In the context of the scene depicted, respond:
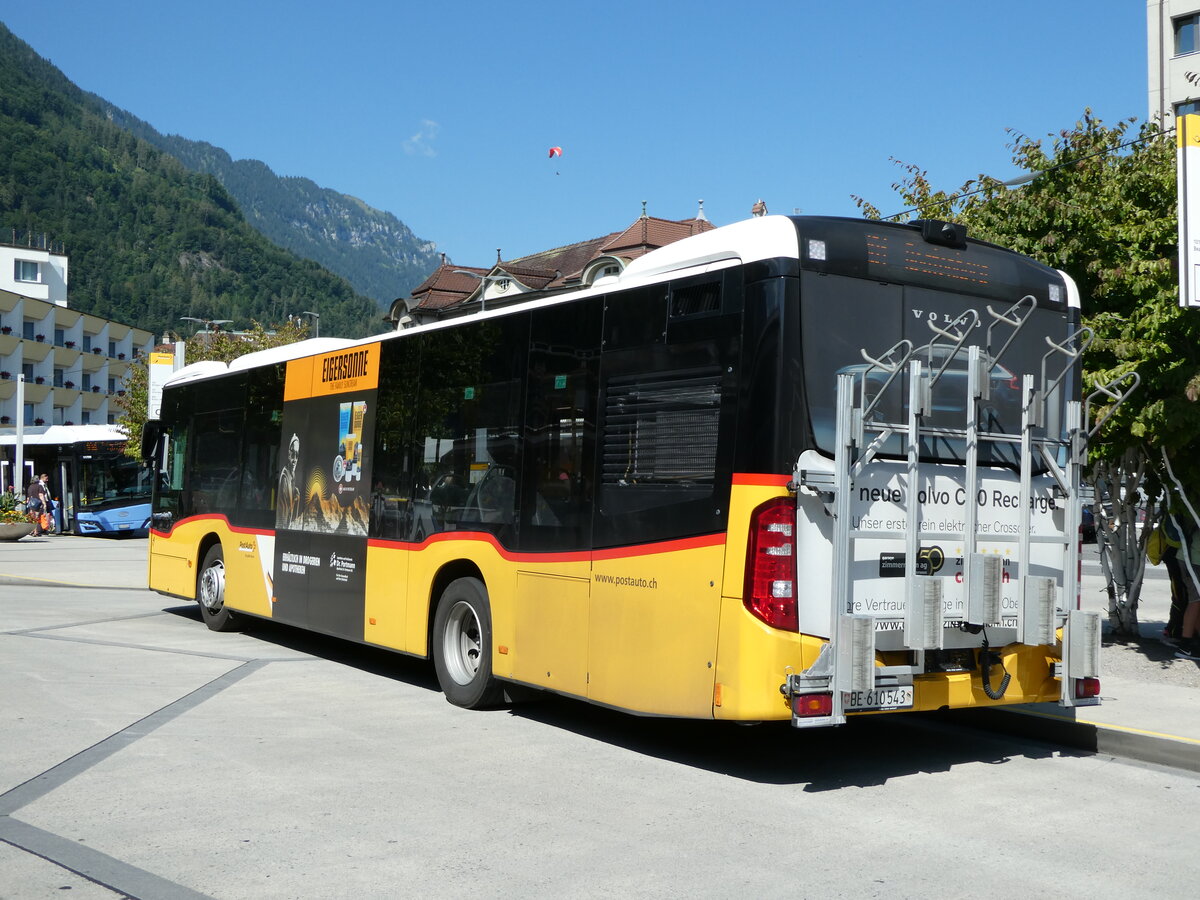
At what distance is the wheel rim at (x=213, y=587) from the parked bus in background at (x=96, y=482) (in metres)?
25.6

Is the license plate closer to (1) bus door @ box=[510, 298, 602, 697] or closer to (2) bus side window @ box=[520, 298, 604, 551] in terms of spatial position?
(1) bus door @ box=[510, 298, 602, 697]

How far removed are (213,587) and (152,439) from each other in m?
2.73

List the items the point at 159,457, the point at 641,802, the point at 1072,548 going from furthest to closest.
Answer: the point at 159,457 → the point at 1072,548 → the point at 641,802

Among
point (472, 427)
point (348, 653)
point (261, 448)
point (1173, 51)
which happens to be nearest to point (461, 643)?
point (472, 427)

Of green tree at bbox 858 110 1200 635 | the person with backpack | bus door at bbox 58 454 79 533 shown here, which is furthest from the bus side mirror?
bus door at bbox 58 454 79 533

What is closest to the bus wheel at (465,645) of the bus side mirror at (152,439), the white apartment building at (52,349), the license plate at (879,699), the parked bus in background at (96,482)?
the license plate at (879,699)

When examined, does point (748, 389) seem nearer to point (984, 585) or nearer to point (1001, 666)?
point (984, 585)

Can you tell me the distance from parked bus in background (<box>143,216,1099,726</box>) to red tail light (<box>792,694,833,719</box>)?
0.6 inches

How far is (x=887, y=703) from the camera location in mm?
7027

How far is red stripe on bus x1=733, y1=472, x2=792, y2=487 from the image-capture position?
22.5ft

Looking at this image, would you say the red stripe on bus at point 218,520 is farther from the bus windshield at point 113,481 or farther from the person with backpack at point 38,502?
the person with backpack at point 38,502

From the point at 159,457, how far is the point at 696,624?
1065 centimetres

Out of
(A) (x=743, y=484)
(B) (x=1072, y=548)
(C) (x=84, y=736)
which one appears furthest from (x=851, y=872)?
(C) (x=84, y=736)

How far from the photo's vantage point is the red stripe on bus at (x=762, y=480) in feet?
22.5
